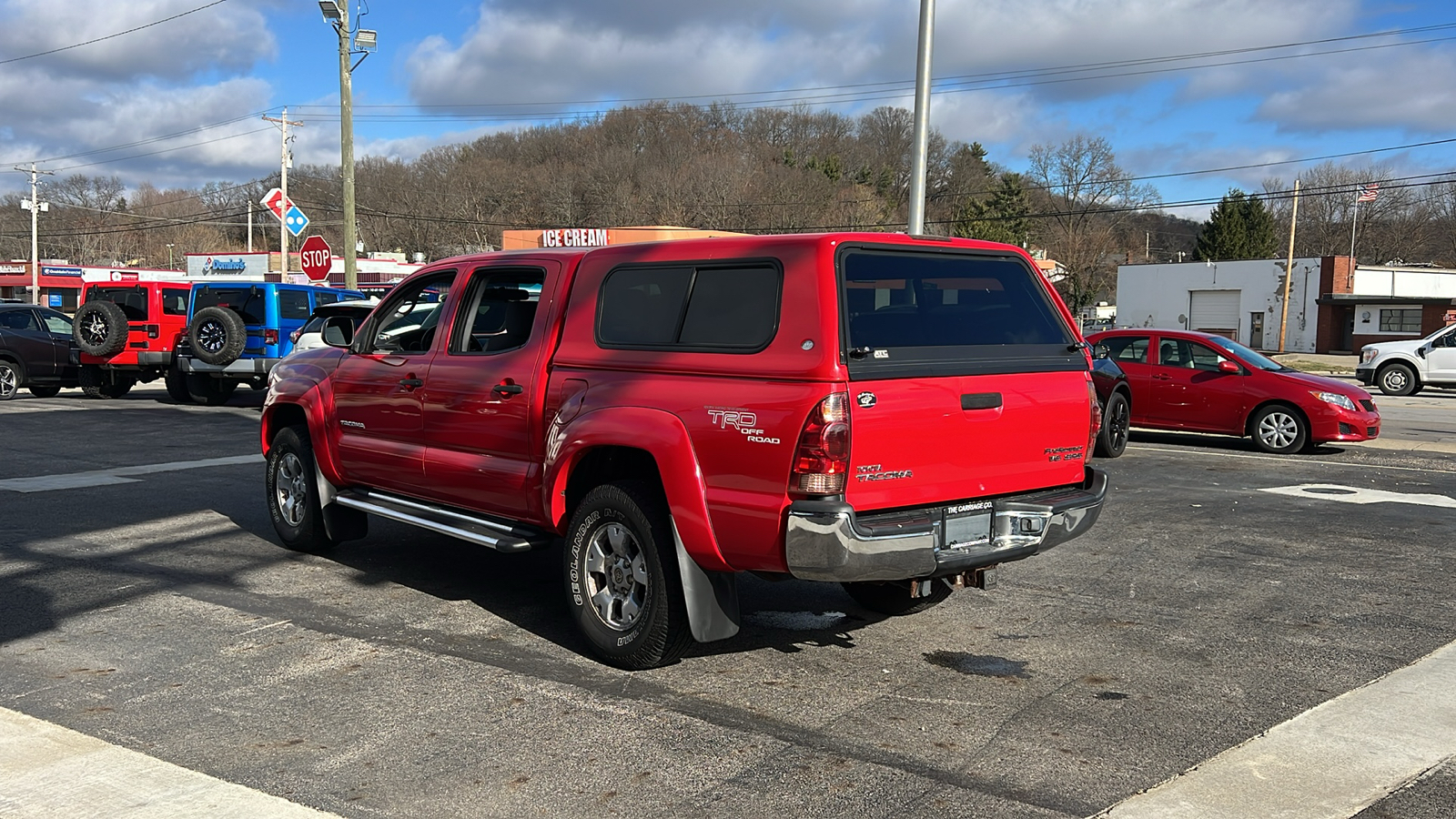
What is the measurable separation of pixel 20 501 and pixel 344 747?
6.88 m

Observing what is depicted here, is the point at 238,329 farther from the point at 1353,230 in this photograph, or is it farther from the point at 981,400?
the point at 1353,230

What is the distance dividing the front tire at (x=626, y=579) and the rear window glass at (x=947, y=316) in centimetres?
121

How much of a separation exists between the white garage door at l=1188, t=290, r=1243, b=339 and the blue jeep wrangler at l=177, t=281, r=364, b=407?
2026 inches

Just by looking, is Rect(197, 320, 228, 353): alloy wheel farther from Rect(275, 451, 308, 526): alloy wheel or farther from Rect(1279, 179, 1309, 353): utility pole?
Rect(1279, 179, 1309, 353): utility pole

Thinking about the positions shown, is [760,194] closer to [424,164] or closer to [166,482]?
[424,164]

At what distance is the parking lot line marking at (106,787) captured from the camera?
3.77 meters

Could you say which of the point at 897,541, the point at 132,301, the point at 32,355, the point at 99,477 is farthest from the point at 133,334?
the point at 897,541

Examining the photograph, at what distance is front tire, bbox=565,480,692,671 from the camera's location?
5098mm

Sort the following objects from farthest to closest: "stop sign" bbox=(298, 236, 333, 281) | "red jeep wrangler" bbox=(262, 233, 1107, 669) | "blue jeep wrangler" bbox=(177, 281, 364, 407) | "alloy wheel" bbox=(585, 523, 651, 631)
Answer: "stop sign" bbox=(298, 236, 333, 281), "blue jeep wrangler" bbox=(177, 281, 364, 407), "alloy wheel" bbox=(585, 523, 651, 631), "red jeep wrangler" bbox=(262, 233, 1107, 669)

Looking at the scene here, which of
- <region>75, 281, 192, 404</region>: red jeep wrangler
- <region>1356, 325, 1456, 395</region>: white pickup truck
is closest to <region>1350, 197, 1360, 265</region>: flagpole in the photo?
<region>1356, 325, 1456, 395</region>: white pickup truck

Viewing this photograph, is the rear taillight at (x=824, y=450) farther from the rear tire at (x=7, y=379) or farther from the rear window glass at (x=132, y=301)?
the rear tire at (x=7, y=379)

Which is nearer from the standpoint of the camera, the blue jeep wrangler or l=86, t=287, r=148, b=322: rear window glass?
the blue jeep wrangler

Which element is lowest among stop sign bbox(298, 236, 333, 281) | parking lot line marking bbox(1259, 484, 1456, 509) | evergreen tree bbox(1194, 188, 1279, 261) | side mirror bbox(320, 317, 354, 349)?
parking lot line marking bbox(1259, 484, 1456, 509)

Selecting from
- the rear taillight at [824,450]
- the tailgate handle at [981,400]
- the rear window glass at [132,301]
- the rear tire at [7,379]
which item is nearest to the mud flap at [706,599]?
the rear taillight at [824,450]
